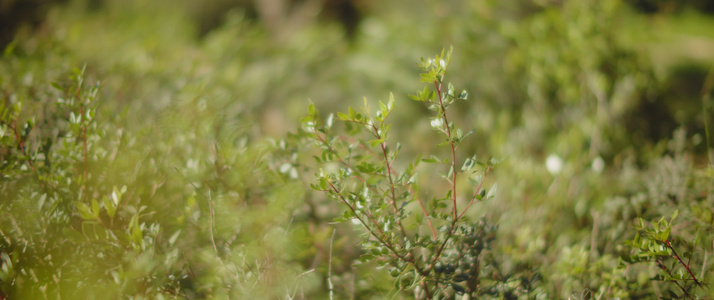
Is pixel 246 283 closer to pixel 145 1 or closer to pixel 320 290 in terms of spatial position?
pixel 320 290

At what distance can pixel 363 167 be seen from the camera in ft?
3.79

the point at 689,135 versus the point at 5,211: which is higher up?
the point at 5,211

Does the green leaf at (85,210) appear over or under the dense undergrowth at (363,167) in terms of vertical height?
over

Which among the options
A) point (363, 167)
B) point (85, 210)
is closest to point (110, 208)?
point (85, 210)

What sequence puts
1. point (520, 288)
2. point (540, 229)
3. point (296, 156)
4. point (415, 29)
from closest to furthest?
point (520, 288) < point (296, 156) < point (540, 229) < point (415, 29)

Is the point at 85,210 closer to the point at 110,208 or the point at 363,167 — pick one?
the point at 110,208

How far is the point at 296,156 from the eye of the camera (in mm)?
1522

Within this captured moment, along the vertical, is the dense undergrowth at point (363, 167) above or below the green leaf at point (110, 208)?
below

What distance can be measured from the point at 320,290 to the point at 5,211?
1125 millimetres

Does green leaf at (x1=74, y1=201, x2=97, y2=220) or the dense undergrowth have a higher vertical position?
green leaf at (x1=74, y1=201, x2=97, y2=220)

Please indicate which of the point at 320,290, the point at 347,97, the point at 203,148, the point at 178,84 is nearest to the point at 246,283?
the point at 320,290

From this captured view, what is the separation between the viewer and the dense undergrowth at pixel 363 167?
1266mm

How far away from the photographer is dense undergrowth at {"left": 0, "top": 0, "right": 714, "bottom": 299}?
49.8 inches

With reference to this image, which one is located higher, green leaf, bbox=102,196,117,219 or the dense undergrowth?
green leaf, bbox=102,196,117,219
